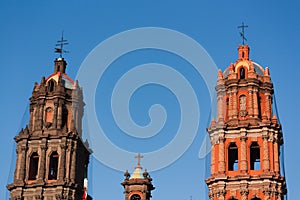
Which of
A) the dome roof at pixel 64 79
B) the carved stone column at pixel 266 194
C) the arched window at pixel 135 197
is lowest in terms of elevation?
the carved stone column at pixel 266 194

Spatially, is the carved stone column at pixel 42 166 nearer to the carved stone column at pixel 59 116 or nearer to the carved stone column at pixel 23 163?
the carved stone column at pixel 23 163

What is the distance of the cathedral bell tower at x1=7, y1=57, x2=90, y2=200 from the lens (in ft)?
172

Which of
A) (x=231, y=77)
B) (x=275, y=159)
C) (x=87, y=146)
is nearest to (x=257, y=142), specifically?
(x=275, y=159)

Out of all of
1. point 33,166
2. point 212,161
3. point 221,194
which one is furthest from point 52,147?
point 221,194

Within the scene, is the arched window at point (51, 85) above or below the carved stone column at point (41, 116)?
above

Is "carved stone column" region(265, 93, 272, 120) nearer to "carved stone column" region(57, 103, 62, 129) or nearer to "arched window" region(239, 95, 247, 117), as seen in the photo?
"arched window" region(239, 95, 247, 117)

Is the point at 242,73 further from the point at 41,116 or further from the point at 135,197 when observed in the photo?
the point at 41,116

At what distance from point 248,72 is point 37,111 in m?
14.8

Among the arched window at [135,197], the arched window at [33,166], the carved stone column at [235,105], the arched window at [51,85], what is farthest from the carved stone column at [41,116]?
the carved stone column at [235,105]

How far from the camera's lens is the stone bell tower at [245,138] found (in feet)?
165

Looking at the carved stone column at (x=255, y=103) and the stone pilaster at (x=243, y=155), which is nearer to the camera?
the stone pilaster at (x=243, y=155)

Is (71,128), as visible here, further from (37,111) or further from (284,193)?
(284,193)

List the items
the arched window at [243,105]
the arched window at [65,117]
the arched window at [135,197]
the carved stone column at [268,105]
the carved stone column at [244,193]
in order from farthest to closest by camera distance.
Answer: the arched window at [65,117] → the arched window at [243,105] → the carved stone column at [268,105] → the arched window at [135,197] → the carved stone column at [244,193]

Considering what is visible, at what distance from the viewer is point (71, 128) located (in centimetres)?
5481
